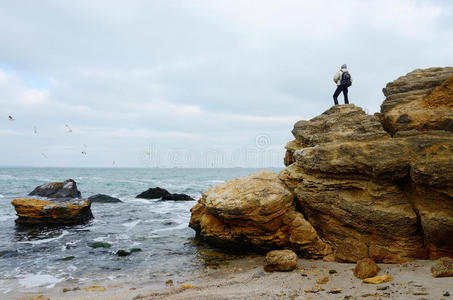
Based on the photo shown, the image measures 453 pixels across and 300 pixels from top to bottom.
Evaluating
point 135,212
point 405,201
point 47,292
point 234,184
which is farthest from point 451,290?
point 135,212

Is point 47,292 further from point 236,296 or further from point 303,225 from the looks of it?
point 303,225

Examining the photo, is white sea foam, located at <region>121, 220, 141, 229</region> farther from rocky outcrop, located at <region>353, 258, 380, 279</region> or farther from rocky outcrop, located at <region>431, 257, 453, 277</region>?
rocky outcrop, located at <region>431, 257, 453, 277</region>

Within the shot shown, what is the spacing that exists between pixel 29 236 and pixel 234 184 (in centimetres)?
1137

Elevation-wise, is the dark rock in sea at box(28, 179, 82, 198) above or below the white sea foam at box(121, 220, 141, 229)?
above

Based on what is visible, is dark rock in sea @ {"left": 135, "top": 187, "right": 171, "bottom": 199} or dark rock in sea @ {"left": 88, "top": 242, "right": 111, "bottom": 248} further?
dark rock in sea @ {"left": 135, "top": 187, "right": 171, "bottom": 199}

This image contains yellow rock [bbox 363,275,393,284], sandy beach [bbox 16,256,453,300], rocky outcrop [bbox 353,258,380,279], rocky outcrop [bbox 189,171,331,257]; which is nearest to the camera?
sandy beach [bbox 16,256,453,300]

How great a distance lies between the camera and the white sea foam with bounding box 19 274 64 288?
8562 millimetres

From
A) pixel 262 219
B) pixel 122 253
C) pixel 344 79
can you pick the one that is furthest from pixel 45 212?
pixel 344 79

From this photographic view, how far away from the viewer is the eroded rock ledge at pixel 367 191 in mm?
8055

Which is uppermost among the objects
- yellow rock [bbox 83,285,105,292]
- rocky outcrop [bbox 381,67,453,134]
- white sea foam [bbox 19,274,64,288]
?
rocky outcrop [bbox 381,67,453,134]

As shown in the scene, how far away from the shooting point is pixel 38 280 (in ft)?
29.3

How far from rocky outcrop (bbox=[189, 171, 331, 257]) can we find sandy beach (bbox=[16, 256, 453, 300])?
870 millimetres

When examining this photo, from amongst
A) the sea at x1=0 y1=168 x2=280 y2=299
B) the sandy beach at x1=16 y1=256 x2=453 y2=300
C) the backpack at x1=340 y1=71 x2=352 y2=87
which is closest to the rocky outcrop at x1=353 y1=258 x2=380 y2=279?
the sandy beach at x1=16 y1=256 x2=453 y2=300

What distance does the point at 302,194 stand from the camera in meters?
10.6
